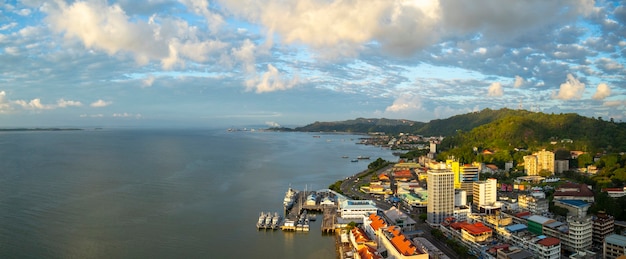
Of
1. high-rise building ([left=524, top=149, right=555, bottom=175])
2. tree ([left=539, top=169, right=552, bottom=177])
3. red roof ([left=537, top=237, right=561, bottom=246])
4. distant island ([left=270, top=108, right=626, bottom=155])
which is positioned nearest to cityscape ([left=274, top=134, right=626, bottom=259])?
red roof ([left=537, top=237, right=561, bottom=246])

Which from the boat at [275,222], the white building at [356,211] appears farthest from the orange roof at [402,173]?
the boat at [275,222]

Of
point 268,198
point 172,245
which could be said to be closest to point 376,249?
point 172,245

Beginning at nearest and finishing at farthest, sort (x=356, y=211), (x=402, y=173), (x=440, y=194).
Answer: (x=440, y=194) → (x=356, y=211) → (x=402, y=173)

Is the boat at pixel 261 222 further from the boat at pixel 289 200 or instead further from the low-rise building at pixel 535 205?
the low-rise building at pixel 535 205

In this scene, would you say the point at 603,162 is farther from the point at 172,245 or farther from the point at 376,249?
the point at 172,245

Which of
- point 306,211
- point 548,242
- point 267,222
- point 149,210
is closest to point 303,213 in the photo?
point 306,211

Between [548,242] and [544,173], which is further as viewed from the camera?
[544,173]

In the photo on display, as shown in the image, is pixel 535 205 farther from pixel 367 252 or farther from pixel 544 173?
pixel 544 173
